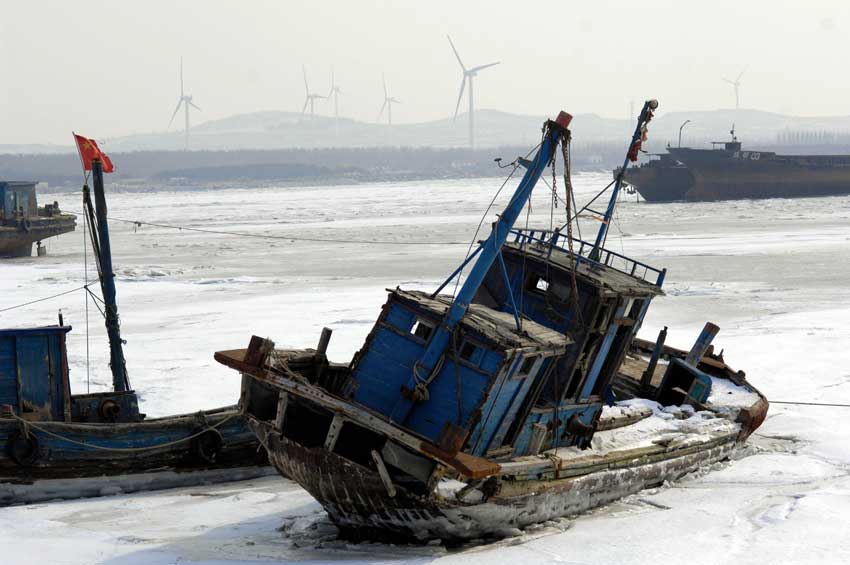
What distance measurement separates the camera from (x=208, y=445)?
17.2 m

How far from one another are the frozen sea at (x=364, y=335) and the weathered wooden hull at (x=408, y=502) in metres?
0.24

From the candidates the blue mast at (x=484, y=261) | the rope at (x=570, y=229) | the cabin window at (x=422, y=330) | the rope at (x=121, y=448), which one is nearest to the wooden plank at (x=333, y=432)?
the blue mast at (x=484, y=261)

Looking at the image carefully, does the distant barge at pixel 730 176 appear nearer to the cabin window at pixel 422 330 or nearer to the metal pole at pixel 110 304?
the metal pole at pixel 110 304

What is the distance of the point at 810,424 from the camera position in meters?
19.6

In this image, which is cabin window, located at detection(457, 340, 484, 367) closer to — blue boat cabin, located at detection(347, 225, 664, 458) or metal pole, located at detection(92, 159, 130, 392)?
blue boat cabin, located at detection(347, 225, 664, 458)

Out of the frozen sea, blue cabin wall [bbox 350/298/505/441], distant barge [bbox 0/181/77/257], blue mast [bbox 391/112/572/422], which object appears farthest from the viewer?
distant barge [bbox 0/181/77/257]

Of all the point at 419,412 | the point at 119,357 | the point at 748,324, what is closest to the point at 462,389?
the point at 419,412

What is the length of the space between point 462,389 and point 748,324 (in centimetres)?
1622

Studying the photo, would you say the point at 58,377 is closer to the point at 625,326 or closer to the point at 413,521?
the point at 413,521

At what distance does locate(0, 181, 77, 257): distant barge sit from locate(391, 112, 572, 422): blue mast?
4096 cm

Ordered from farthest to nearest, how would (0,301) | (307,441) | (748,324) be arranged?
(0,301) < (748,324) < (307,441)

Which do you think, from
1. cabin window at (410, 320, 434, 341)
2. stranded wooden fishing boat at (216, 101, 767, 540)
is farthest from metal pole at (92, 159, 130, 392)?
cabin window at (410, 320, 434, 341)

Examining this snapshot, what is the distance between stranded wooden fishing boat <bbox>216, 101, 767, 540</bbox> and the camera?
13.3 m

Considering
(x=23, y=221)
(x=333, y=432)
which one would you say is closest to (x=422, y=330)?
(x=333, y=432)
